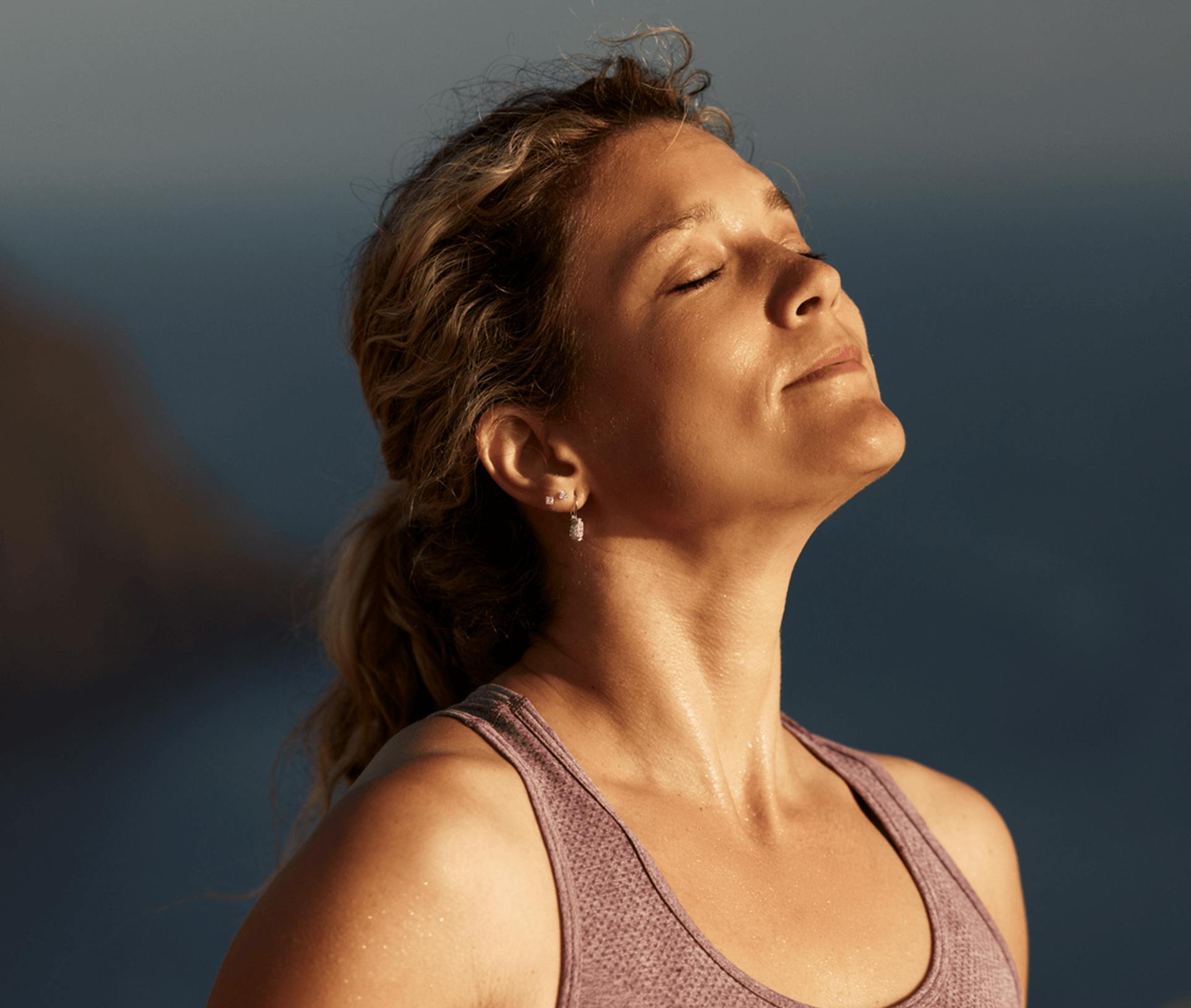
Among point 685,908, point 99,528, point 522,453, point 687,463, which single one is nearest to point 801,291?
point 687,463

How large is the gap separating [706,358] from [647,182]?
22 cm

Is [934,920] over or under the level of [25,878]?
over

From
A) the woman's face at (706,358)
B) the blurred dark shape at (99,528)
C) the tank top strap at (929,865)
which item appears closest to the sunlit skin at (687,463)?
the woman's face at (706,358)

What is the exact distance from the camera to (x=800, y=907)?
132cm

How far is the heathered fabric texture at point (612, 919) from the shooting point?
1.16 m

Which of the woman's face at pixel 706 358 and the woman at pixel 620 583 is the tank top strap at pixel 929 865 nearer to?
the woman at pixel 620 583

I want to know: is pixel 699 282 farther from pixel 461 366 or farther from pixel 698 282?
pixel 461 366

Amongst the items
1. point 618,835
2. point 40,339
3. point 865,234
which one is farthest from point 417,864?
point 865,234

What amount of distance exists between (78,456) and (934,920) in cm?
162

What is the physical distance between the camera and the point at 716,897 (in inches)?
49.9

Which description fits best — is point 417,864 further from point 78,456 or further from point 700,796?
point 78,456

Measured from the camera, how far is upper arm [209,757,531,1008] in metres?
1.01

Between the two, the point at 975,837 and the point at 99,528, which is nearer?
the point at 975,837

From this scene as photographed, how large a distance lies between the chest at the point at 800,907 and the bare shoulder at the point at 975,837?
0.15 meters
